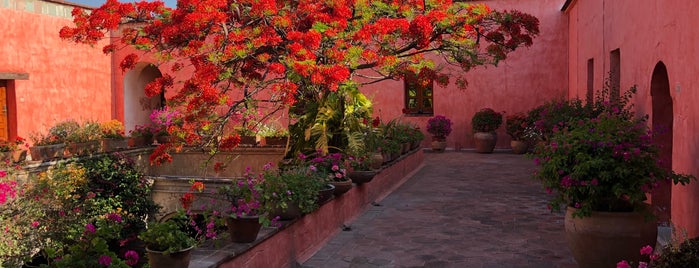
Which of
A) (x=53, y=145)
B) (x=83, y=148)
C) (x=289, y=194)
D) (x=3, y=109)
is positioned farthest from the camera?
(x=3, y=109)

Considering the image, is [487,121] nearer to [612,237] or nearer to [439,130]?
[439,130]

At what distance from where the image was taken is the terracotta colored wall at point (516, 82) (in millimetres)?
15031

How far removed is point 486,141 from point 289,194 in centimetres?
1000

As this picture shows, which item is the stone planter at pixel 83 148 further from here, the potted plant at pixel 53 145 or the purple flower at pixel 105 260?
the purple flower at pixel 105 260

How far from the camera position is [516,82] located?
50.5 ft

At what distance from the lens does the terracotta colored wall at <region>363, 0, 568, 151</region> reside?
15.0m

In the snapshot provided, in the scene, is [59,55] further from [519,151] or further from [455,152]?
[519,151]

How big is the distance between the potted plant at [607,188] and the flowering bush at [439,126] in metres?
10.4

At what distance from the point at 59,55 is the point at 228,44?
980 cm

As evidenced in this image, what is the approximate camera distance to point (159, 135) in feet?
41.2

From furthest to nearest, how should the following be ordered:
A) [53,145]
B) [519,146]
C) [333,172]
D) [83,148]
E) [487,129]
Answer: [487,129] < [519,146] < [83,148] < [53,145] < [333,172]

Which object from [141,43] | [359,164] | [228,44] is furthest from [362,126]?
[141,43]

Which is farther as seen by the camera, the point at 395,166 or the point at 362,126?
the point at 395,166

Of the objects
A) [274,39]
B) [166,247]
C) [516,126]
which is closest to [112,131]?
[274,39]
